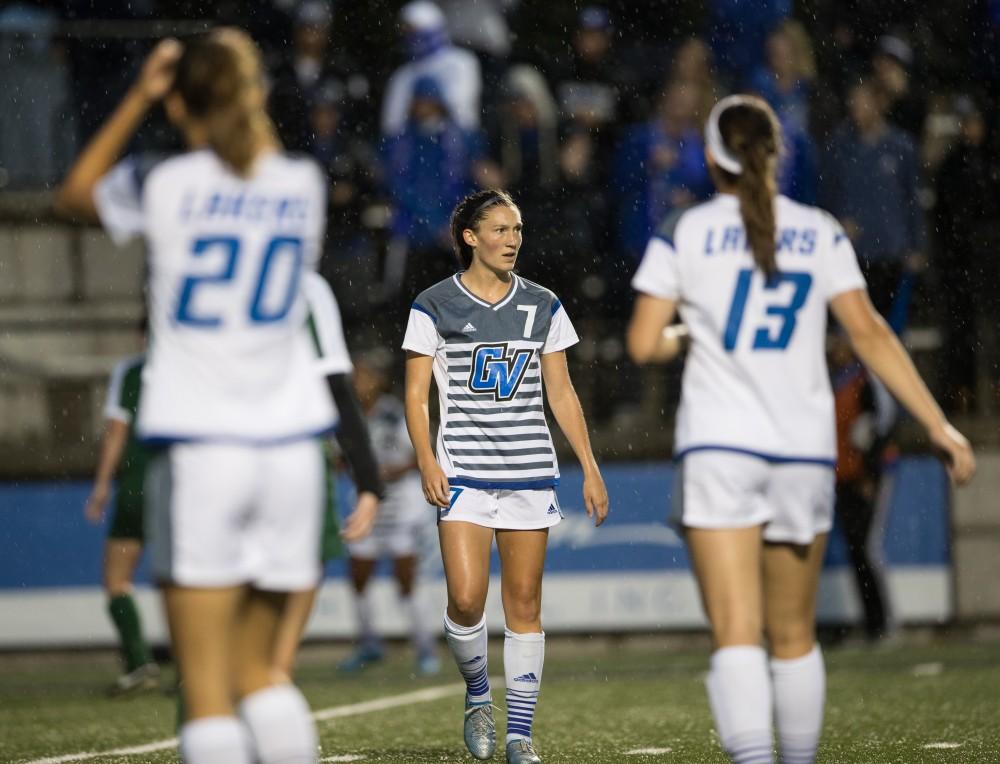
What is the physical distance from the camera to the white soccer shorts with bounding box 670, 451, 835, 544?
4812 mm

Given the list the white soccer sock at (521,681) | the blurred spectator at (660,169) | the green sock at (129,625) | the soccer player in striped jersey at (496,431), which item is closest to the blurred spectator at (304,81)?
the blurred spectator at (660,169)

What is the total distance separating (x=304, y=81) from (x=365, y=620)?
14.8ft

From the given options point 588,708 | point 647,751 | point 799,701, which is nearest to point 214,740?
point 799,701

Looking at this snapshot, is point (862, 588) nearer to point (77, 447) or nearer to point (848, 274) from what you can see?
point (77, 447)

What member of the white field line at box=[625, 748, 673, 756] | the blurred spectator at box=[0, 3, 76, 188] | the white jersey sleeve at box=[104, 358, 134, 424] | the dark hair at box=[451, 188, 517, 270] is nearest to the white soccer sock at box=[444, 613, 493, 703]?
the white field line at box=[625, 748, 673, 756]

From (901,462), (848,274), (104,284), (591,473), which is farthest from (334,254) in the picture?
(848,274)

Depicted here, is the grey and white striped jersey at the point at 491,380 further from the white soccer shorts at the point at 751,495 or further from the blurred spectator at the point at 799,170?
the blurred spectator at the point at 799,170

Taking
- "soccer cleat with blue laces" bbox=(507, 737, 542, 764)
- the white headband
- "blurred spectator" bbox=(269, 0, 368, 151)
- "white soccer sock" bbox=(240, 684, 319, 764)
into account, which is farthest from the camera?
"blurred spectator" bbox=(269, 0, 368, 151)

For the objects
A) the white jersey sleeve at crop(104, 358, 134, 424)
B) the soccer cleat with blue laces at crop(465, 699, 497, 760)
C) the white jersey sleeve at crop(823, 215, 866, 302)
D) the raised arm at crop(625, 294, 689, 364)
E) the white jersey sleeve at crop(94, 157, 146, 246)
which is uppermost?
the white jersey sleeve at crop(94, 157, 146, 246)

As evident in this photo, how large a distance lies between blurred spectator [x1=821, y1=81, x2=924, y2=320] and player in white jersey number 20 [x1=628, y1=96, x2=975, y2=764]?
8.72 metres

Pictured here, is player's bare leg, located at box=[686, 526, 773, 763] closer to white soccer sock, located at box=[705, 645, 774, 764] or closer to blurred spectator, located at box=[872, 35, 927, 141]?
white soccer sock, located at box=[705, 645, 774, 764]

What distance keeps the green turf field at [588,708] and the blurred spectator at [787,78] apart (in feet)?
13.0

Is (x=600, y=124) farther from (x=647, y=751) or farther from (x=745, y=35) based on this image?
(x=647, y=751)

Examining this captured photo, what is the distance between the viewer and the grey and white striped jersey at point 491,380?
6.94 meters
